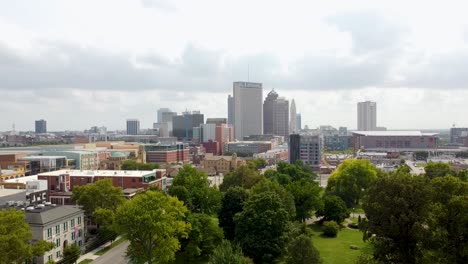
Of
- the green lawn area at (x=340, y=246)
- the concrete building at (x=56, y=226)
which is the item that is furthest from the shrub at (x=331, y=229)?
the concrete building at (x=56, y=226)

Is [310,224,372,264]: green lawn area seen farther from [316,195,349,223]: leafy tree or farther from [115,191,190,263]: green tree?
[115,191,190,263]: green tree

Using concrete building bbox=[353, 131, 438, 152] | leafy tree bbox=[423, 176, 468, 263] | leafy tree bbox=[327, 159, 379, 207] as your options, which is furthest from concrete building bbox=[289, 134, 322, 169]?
leafy tree bbox=[423, 176, 468, 263]

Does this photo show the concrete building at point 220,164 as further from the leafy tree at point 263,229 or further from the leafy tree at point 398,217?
the leafy tree at point 398,217

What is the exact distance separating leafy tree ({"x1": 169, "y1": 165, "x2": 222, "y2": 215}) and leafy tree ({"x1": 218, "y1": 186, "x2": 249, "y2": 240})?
505 cm

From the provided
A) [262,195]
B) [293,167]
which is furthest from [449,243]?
[293,167]

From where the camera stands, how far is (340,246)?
1489 inches

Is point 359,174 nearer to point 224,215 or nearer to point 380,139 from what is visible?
point 224,215

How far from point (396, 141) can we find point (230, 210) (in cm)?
14964

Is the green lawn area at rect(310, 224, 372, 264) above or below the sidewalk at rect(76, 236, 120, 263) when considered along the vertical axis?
above

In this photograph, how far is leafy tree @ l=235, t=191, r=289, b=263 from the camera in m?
31.1

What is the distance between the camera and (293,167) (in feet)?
239

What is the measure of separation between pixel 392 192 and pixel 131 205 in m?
17.2

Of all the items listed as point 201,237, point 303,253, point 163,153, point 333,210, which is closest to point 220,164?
point 163,153

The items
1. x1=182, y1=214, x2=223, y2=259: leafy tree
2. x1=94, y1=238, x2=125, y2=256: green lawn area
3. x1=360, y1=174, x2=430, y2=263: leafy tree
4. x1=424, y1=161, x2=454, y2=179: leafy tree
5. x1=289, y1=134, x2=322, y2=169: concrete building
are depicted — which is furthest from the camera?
x1=289, y1=134, x2=322, y2=169: concrete building
